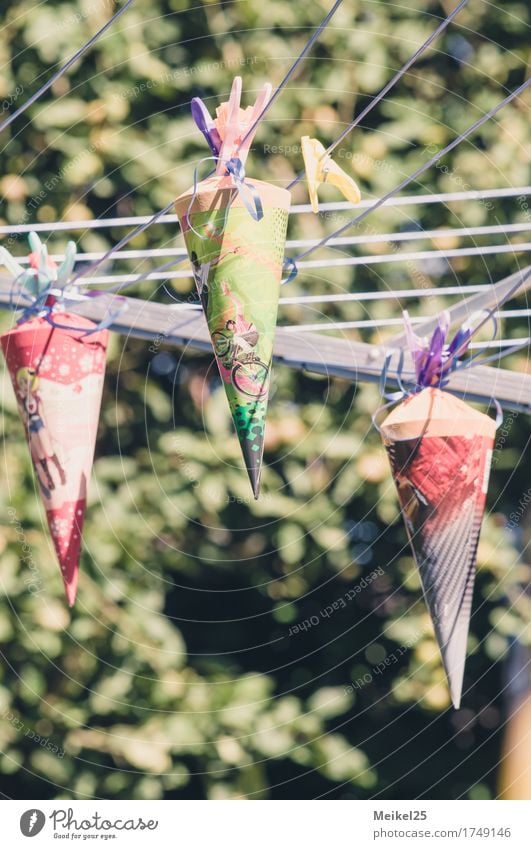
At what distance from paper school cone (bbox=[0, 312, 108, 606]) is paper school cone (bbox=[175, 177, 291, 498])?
10.4 inches

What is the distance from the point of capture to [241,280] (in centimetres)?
134

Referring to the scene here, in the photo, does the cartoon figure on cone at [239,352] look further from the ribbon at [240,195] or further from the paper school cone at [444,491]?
the paper school cone at [444,491]

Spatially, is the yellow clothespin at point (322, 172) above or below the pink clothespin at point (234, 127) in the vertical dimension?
below

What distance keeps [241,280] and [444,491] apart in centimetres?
46

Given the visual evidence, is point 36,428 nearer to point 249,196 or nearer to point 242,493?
point 249,196

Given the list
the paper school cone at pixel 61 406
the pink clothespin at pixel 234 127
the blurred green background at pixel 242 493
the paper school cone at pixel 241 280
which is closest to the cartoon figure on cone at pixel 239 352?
the paper school cone at pixel 241 280

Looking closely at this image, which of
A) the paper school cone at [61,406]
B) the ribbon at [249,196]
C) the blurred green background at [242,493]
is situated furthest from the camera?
the blurred green background at [242,493]

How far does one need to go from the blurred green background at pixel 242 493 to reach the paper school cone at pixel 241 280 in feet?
4.58

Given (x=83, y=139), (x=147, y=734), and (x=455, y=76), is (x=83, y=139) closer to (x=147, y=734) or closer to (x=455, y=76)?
(x=455, y=76)

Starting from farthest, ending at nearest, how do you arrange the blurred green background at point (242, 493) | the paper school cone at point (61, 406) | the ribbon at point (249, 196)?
the blurred green background at point (242, 493) → the paper school cone at point (61, 406) → the ribbon at point (249, 196)

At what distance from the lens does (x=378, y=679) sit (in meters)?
2.88

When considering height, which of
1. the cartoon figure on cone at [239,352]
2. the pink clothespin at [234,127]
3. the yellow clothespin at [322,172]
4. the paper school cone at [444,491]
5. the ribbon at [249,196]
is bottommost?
the paper school cone at [444,491]

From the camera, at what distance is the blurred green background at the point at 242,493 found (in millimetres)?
2688
